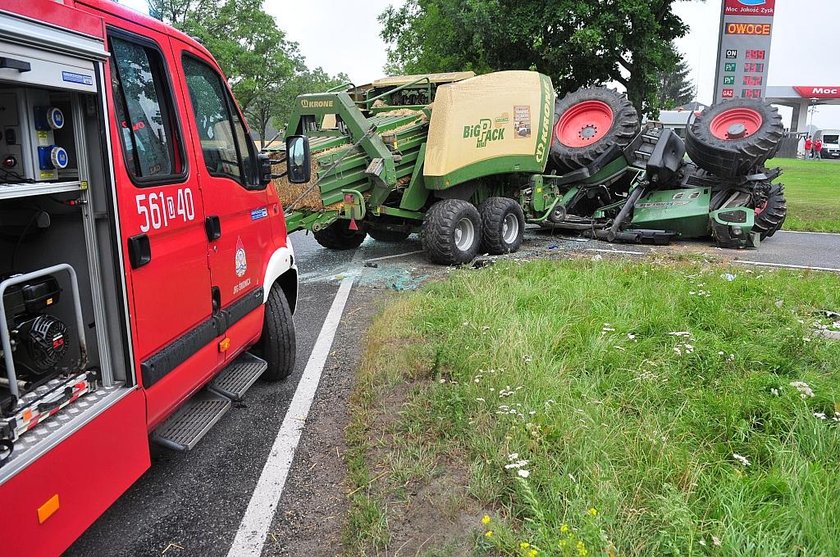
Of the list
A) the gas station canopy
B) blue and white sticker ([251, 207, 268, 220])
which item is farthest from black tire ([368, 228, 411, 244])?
the gas station canopy

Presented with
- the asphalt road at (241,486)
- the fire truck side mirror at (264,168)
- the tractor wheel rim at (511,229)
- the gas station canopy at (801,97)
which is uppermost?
the gas station canopy at (801,97)

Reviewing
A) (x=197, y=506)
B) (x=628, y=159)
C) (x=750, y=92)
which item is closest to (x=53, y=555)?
(x=197, y=506)

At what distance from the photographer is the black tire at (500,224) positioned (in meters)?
9.41

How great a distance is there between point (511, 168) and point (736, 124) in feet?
12.7

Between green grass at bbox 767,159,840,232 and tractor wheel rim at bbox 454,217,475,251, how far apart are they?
7.63m

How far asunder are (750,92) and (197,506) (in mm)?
18226

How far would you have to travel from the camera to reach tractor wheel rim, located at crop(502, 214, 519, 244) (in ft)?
32.2

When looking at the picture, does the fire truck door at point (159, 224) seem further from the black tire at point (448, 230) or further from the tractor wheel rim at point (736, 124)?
the tractor wheel rim at point (736, 124)

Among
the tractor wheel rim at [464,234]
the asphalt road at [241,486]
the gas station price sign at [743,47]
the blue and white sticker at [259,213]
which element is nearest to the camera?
the asphalt road at [241,486]

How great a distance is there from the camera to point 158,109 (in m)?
3.14

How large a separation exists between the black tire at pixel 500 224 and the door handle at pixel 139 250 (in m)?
7.00

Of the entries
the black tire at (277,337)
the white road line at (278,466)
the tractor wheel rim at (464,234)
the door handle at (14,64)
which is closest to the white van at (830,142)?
the tractor wheel rim at (464,234)

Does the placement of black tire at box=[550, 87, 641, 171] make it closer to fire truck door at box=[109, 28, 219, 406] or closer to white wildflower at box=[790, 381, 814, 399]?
white wildflower at box=[790, 381, 814, 399]

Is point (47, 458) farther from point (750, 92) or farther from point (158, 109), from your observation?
point (750, 92)
